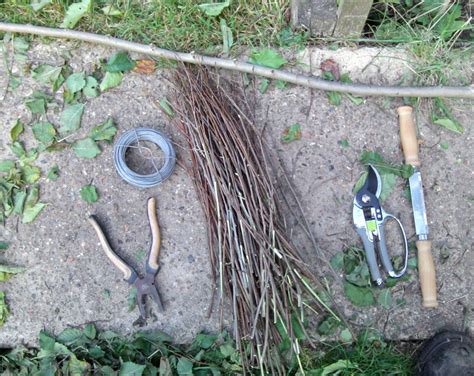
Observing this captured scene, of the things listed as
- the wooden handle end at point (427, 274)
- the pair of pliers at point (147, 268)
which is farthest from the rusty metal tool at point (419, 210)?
the pair of pliers at point (147, 268)

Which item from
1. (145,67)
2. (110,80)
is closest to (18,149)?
(110,80)

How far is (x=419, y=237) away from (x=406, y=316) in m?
A: 0.38

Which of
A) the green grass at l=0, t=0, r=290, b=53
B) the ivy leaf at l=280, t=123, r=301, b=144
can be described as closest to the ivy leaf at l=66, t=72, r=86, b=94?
the green grass at l=0, t=0, r=290, b=53

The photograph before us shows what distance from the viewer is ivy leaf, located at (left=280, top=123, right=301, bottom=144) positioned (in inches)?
104

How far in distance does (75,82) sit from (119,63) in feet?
0.77

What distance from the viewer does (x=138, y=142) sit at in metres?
2.62

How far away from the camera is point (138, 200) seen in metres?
2.60

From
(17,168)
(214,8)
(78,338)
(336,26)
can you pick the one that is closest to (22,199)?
(17,168)

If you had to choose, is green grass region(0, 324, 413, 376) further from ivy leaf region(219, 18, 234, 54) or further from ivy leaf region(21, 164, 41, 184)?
ivy leaf region(219, 18, 234, 54)

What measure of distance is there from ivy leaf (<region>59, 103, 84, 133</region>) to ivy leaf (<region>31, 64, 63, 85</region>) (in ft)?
0.57

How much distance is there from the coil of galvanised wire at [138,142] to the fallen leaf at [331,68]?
850 mm

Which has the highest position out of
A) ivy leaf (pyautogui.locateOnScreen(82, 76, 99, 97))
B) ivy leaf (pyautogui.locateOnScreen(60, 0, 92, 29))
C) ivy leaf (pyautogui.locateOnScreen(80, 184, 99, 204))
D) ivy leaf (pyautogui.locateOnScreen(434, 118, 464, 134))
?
ivy leaf (pyautogui.locateOnScreen(60, 0, 92, 29))

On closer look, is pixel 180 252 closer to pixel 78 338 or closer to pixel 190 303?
pixel 190 303

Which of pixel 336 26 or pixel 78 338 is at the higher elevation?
pixel 336 26
